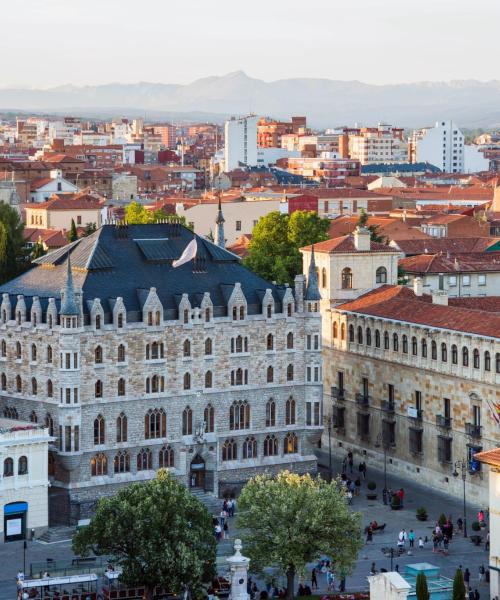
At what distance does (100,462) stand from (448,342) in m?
22.2

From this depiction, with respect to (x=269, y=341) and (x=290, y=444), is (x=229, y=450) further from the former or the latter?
(x=269, y=341)

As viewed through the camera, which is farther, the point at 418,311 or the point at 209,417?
the point at 418,311

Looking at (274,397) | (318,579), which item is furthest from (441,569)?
(274,397)

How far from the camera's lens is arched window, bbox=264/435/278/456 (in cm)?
11250

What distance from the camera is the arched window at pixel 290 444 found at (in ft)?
371

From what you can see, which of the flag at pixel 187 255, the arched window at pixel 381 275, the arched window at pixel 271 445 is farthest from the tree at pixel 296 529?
the arched window at pixel 381 275

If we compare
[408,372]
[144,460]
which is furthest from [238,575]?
[408,372]

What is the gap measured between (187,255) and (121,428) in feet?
38.5

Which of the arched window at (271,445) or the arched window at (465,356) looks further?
the arched window at (271,445)

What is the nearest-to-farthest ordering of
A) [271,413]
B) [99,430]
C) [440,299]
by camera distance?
[99,430]
[271,413]
[440,299]

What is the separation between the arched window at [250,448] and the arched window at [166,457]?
4.88 m

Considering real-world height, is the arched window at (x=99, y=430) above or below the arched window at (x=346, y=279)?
below

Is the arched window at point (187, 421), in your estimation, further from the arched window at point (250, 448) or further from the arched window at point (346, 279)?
the arched window at point (346, 279)

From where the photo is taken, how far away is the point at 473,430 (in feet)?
362
